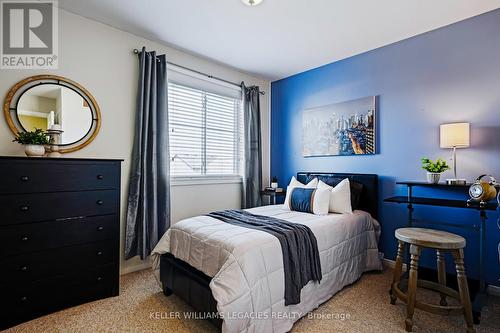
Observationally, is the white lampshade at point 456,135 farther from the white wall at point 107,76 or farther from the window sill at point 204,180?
the white wall at point 107,76

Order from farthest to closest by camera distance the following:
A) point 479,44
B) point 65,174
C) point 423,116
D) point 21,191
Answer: point 423,116
point 479,44
point 65,174
point 21,191

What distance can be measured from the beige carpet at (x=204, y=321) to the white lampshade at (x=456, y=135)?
4.74 feet

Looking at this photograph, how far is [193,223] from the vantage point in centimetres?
225

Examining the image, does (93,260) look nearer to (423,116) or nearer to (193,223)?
(193,223)

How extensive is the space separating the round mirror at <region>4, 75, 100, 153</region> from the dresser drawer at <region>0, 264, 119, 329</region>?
120cm

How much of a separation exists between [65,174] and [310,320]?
2.32 m

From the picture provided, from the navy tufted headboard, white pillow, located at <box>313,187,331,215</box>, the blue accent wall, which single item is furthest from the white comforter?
the blue accent wall

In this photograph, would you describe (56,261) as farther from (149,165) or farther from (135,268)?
(149,165)

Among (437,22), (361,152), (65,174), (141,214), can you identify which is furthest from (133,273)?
(437,22)

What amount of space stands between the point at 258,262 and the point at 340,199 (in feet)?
4.91

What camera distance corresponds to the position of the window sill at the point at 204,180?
10.5 feet

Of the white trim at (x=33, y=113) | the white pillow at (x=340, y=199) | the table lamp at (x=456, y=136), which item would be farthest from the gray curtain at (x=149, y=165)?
the table lamp at (x=456, y=136)

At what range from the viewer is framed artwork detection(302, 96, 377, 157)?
3176 mm

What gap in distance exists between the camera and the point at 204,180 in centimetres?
351
